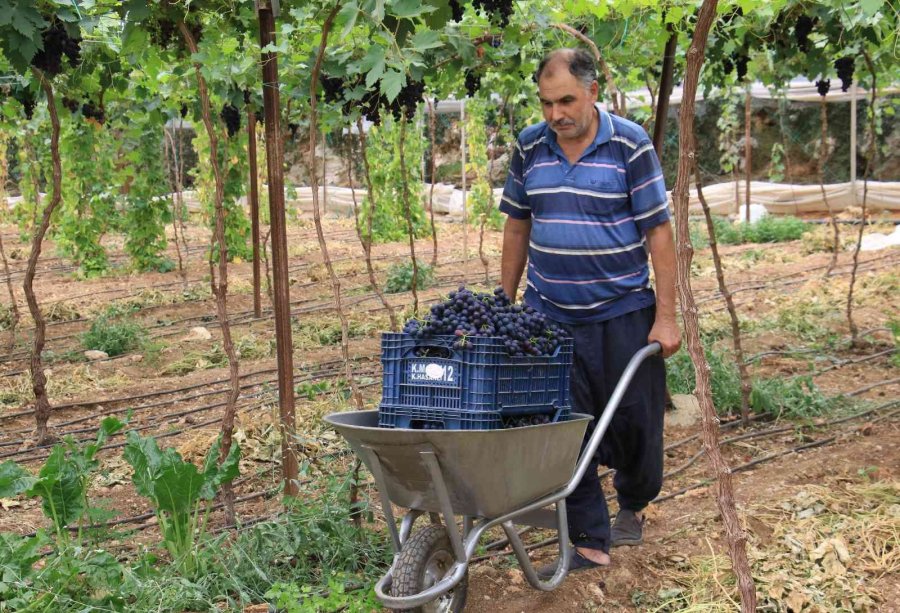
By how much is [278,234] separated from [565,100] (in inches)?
46.6

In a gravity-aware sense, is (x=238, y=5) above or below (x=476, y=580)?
above

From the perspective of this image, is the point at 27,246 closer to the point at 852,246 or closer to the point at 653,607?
the point at 852,246

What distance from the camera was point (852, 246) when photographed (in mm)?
11336

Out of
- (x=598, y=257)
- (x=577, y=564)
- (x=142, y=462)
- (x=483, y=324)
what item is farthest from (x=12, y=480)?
(x=598, y=257)

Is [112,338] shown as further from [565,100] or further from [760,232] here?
[760,232]

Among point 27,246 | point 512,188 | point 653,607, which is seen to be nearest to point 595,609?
point 653,607

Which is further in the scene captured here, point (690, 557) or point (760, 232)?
point (760, 232)

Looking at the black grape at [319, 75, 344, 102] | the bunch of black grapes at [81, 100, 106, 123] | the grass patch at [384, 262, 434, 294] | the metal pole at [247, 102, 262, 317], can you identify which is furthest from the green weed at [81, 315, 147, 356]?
the black grape at [319, 75, 344, 102]

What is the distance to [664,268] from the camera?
10.3 feet

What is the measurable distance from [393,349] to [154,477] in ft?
3.49

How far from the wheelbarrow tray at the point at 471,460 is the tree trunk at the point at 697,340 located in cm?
38

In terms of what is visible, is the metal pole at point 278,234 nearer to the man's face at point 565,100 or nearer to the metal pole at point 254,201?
the man's face at point 565,100

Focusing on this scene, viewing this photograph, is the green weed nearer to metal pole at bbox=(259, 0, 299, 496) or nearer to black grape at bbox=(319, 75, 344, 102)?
black grape at bbox=(319, 75, 344, 102)

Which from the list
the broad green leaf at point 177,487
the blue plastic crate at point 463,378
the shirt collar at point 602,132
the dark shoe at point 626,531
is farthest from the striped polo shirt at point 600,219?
the broad green leaf at point 177,487
